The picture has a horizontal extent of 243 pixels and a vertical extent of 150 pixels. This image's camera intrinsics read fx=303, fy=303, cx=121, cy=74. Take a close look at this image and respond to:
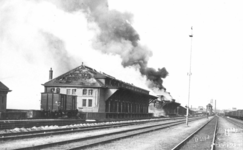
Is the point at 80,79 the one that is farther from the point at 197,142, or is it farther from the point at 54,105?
the point at 197,142

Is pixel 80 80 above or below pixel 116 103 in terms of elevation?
above

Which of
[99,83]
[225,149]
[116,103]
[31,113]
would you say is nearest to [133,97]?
[116,103]

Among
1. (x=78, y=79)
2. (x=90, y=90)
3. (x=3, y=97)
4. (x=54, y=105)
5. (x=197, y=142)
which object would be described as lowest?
(x=197, y=142)

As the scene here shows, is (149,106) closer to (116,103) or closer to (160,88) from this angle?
(160,88)

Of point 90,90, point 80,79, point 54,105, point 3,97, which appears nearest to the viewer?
point 54,105

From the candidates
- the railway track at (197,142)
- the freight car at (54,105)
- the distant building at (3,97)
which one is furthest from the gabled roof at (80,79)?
the railway track at (197,142)

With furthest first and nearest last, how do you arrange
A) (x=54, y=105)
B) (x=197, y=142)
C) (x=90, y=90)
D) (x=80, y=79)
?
(x=80, y=79) < (x=90, y=90) < (x=54, y=105) < (x=197, y=142)

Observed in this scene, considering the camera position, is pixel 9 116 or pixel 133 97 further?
pixel 133 97

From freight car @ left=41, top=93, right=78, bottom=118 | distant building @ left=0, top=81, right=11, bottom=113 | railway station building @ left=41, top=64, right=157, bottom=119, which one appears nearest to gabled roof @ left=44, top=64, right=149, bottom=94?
railway station building @ left=41, top=64, right=157, bottom=119

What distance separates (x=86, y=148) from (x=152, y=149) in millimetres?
2997

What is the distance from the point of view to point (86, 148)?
12680mm

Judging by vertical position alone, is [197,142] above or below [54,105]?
below

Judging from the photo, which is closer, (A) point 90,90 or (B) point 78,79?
(A) point 90,90

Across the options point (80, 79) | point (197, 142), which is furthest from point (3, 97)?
point (197, 142)
